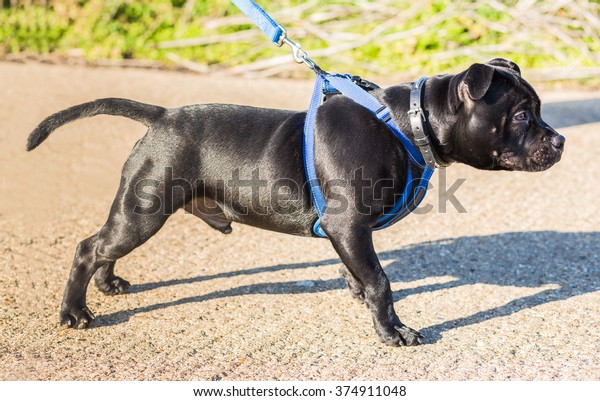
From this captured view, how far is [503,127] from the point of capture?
165 inches

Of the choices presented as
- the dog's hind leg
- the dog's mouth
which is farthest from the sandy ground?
the dog's mouth

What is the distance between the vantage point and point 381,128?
13.7 ft

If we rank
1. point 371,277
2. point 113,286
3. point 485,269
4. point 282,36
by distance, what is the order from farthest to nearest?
point 485,269, point 113,286, point 282,36, point 371,277

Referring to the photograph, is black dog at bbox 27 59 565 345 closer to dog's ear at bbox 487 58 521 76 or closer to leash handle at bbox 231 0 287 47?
dog's ear at bbox 487 58 521 76

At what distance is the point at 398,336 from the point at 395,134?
1.11 meters

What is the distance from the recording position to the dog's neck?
166 inches

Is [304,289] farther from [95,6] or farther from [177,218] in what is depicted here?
[95,6]

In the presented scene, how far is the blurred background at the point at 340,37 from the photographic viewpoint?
35.7 ft

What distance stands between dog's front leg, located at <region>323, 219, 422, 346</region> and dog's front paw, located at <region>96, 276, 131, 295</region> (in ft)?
4.90

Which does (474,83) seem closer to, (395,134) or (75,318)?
(395,134)

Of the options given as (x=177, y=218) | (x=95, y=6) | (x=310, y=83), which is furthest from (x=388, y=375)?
(x=95, y=6)

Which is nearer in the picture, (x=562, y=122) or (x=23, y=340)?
(x=23, y=340)

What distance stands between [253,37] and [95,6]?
2537mm
